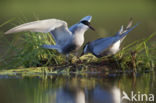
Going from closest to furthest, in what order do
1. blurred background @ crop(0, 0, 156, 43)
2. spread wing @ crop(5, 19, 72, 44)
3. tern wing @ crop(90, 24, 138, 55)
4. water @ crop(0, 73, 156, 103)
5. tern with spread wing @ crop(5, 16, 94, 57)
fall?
water @ crop(0, 73, 156, 103), spread wing @ crop(5, 19, 72, 44), tern wing @ crop(90, 24, 138, 55), tern with spread wing @ crop(5, 16, 94, 57), blurred background @ crop(0, 0, 156, 43)

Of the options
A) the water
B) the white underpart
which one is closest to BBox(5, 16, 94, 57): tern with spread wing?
the white underpart

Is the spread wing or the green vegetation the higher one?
the spread wing

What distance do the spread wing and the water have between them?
0.64m

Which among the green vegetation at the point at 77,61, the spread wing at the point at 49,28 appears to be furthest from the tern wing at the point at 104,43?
the spread wing at the point at 49,28

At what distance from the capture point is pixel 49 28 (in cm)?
593

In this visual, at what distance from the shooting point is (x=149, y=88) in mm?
4809

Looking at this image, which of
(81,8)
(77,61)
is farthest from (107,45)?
(81,8)

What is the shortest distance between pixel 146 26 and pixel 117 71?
6439 millimetres

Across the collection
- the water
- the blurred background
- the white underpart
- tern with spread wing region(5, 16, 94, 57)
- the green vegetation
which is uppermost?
the blurred background

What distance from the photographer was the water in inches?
172

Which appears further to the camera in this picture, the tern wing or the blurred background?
the blurred background

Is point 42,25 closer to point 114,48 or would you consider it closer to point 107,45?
point 107,45

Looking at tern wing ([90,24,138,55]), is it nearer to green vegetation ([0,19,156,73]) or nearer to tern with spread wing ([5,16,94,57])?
green vegetation ([0,19,156,73])

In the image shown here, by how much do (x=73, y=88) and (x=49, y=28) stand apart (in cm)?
128
